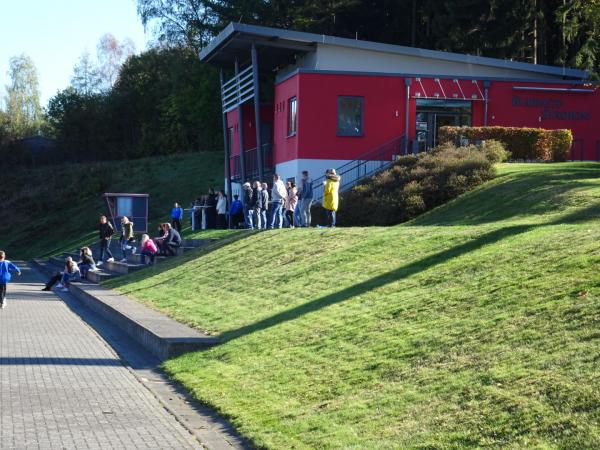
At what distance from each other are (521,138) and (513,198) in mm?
9873

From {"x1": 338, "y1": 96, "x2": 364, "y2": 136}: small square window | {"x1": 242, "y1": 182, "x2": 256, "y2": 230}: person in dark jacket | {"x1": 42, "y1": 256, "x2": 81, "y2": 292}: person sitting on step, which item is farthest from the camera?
{"x1": 338, "y1": 96, "x2": 364, "y2": 136}: small square window

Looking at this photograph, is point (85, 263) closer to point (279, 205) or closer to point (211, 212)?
point (211, 212)

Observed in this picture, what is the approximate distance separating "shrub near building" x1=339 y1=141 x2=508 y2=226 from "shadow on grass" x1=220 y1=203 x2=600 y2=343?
1273cm

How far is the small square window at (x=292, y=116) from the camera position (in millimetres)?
37831

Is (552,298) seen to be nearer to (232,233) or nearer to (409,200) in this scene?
(409,200)

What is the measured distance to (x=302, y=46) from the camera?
126 feet

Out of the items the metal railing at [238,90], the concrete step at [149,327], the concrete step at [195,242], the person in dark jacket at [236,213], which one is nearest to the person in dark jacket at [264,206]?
the concrete step at [195,242]

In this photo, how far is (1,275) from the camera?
25.0m

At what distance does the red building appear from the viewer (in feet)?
122

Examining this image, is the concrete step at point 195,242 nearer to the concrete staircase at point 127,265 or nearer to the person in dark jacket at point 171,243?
the concrete staircase at point 127,265

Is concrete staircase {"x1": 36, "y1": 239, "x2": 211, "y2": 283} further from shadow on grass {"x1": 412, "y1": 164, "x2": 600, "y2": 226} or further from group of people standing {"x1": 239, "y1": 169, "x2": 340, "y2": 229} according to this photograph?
shadow on grass {"x1": 412, "y1": 164, "x2": 600, "y2": 226}

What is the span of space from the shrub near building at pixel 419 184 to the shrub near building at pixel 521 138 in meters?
1.16

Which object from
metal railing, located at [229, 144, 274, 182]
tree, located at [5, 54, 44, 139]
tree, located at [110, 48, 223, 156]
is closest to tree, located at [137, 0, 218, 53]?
tree, located at [110, 48, 223, 156]

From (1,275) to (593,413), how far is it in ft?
65.5
